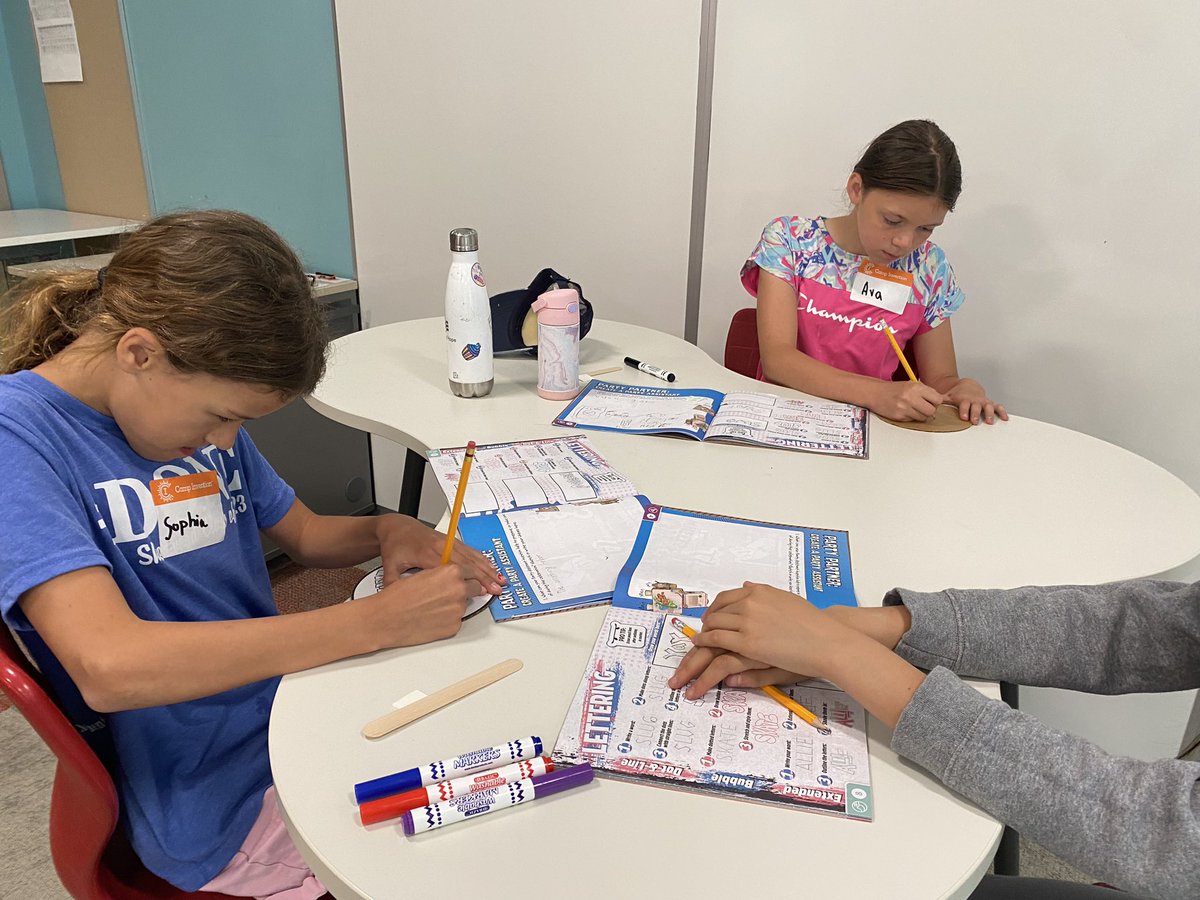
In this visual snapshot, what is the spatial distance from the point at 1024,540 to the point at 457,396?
33.6 inches

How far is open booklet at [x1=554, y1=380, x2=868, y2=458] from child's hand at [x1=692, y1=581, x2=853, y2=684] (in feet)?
1.74

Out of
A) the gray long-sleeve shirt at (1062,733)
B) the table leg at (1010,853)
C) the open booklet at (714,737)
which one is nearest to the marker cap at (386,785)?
the open booklet at (714,737)

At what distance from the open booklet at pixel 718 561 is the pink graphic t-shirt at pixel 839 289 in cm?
78

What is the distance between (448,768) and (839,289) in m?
1.32

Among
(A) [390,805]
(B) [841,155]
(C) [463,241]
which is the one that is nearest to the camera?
(A) [390,805]

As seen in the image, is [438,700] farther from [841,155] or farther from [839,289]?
[841,155]

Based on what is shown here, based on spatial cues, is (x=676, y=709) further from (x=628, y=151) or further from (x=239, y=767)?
(x=628, y=151)

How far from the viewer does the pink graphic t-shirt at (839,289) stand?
1672 mm

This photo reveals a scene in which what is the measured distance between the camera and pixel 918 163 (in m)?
1.45

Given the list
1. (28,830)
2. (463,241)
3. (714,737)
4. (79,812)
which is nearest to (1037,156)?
(463,241)

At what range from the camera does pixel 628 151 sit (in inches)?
82.9

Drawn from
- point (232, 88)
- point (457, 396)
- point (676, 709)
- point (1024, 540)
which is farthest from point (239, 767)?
point (232, 88)

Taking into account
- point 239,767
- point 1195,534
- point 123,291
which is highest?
point 123,291

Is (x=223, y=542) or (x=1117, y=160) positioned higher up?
(x=1117, y=160)
